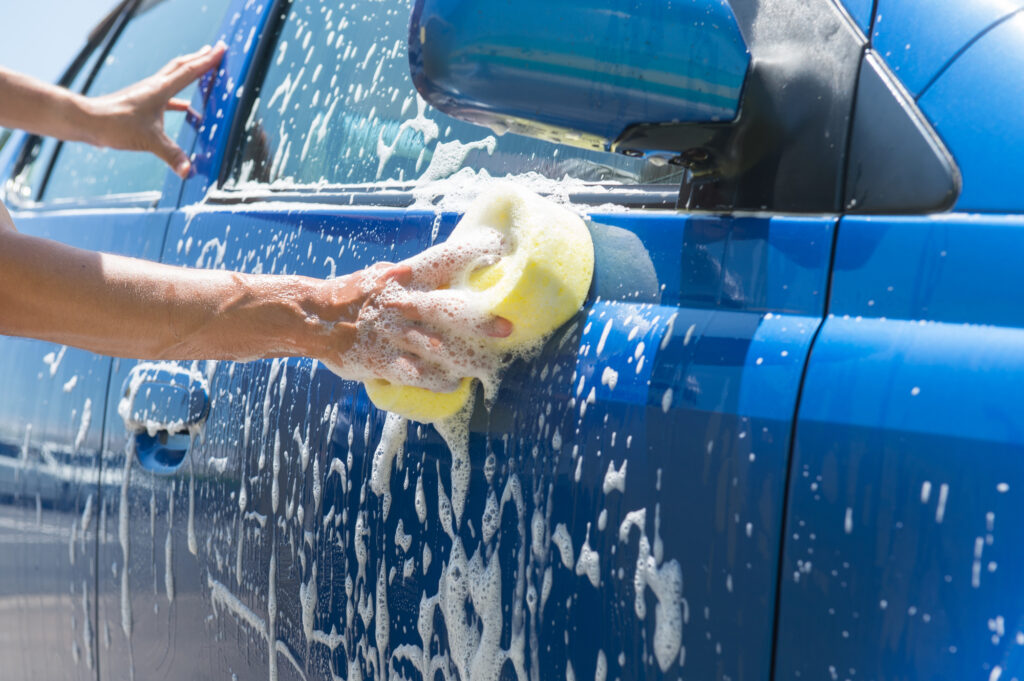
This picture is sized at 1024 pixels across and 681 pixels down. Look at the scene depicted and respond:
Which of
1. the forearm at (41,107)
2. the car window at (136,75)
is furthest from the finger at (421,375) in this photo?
the forearm at (41,107)

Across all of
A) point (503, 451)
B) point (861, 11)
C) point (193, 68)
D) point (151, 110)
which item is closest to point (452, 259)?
point (503, 451)

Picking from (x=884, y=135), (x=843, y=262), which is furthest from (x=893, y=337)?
(x=884, y=135)

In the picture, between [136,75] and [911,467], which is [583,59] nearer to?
[911,467]

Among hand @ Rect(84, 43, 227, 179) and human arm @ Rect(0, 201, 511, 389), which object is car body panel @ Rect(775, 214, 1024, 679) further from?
hand @ Rect(84, 43, 227, 179)

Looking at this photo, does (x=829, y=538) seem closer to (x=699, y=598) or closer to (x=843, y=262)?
(x=699, y=598)

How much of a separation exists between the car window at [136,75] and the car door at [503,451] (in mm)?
632

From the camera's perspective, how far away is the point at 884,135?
3.03 ft

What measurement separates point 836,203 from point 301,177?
1.13 meters

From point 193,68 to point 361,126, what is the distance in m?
0.70

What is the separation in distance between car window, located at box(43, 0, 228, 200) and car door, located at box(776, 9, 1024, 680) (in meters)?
1.71

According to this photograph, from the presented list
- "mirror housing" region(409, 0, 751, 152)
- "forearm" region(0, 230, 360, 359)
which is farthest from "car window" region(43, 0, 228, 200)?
"mirror housing" region(409, 0, 751, 152)

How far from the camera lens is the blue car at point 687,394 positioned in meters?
0.81

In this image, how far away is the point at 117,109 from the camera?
2451 mm

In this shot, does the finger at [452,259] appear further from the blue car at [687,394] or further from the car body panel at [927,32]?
the car body panel at [927,32]
